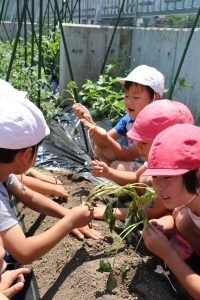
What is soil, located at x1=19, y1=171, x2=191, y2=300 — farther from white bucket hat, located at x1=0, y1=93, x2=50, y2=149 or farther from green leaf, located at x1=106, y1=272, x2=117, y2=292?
white bucket hat, located at x1=0, y1=93, x2=50, y2=149

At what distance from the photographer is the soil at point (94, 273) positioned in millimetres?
1701

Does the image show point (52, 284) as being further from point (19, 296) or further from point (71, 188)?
point (71, 188)

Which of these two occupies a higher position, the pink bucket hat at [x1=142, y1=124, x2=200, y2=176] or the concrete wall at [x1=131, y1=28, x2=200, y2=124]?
the pink bucket hat at [x1=142, y1=124, x2=200, y2=176]

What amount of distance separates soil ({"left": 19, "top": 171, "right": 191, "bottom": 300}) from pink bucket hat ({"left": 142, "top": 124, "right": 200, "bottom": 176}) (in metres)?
0.53

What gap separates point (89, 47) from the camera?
17.1ft

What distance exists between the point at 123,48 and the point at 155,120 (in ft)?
11.4

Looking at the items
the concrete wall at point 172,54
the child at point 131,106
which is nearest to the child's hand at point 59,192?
the child at point 131,106

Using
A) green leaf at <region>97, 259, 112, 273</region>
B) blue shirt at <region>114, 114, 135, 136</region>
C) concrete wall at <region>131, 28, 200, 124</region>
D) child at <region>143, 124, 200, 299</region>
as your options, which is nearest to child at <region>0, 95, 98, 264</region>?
green leaf at <region>97, 259, 112, 273</region>

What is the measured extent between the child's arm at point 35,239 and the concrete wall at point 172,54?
238cm

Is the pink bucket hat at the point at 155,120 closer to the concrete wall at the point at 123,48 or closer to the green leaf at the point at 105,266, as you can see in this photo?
the green leaf at the point at 105,266

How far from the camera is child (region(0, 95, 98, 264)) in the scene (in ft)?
5.12

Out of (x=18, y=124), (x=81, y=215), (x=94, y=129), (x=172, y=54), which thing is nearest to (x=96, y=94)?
(x=172, y=54)

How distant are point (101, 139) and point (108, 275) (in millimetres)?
1163

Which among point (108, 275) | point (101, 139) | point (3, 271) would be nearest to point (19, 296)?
point (3, 271)
